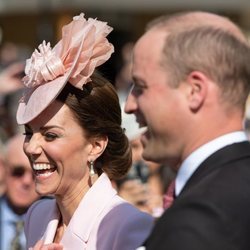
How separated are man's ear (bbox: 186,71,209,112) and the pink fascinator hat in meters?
1.14

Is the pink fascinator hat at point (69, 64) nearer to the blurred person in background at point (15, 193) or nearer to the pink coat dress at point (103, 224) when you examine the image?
the pink coat dress at point (103, 224)

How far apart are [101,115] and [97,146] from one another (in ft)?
0.44

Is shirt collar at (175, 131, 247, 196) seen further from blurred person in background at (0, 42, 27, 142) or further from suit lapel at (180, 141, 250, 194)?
blurred person in background at (0, 42, 27, 142)

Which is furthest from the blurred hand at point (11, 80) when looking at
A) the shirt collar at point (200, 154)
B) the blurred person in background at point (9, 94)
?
the shirt collar at point (200, 154)

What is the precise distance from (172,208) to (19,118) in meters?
1.35

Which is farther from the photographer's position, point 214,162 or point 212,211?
point 214,162

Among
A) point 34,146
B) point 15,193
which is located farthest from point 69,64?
point 15,193

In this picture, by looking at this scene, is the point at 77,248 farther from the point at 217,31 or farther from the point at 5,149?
the point at 5,149

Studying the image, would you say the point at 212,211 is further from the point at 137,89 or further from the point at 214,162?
the point at 137,89

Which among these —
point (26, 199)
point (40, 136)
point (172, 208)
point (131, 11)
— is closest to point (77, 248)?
point (40, 136)

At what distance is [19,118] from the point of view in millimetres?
3922

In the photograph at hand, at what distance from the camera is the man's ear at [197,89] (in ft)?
8.97

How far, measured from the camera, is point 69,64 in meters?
Answer: 3.88

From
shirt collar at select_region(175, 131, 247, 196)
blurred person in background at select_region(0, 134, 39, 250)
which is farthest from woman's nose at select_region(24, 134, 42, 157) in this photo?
blurred person in background at select_region(0, 134, 39, 250)
